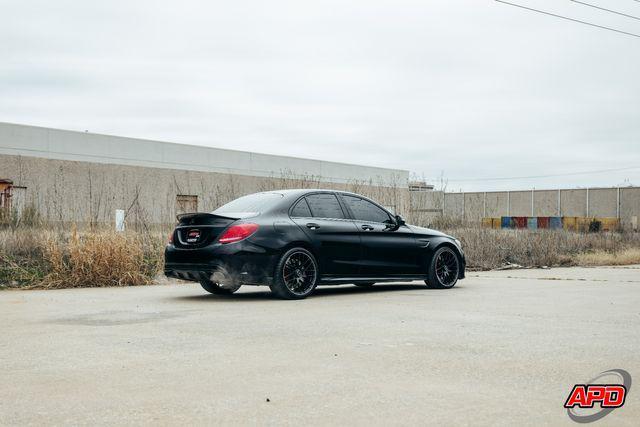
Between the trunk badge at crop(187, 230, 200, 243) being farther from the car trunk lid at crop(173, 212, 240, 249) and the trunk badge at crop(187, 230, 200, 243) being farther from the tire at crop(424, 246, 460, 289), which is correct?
the tire at crop(424, 246, 460, 289)

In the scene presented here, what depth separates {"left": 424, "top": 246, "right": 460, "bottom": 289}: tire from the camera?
1313 centimetres

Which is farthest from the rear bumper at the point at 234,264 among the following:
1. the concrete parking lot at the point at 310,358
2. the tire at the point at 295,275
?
the concrete parking lot at the point at 310,358

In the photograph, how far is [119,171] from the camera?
39.0m

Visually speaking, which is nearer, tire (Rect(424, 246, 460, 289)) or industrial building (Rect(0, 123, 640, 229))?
tire (Rect(424, 246, 460, 289))

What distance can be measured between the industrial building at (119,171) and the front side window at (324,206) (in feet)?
58.1

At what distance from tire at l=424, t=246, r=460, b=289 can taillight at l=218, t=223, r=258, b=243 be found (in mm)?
3657

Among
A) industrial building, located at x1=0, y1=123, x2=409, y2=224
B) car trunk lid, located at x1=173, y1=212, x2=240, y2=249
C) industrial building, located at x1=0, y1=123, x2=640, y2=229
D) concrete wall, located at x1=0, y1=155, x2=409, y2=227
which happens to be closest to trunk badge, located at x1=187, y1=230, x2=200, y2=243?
car trunk lid, located at x1=173, y1=212, x2=240, y2=249

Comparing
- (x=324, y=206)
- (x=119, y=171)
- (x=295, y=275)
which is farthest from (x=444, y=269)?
(x=119, y=171)

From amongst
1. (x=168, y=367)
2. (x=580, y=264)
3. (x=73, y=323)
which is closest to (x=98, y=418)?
(x=168, y=367)

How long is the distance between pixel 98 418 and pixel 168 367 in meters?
1.53

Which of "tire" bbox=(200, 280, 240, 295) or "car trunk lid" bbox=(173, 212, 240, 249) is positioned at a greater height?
"car trunk lid" bbox=(173, 212, 240, 249)

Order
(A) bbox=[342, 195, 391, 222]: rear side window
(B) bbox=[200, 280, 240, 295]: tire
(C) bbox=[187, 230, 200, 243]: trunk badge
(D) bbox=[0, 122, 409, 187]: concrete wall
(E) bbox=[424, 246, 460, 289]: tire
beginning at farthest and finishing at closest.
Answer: (D) bbox=[0, 122, 409, 187]: concrete wall < (E) bbox=[424, 246, 460, 289]: tire < (A) bbox=[342, 195, 391, 222]: rear side window < (B) bbox=[200, 280, 240, 295]: tire < (C) bbox=[187, 230, 200, 243]: trunk badge

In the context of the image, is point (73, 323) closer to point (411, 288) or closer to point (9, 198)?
point (411, 288)

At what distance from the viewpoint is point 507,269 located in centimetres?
1944
